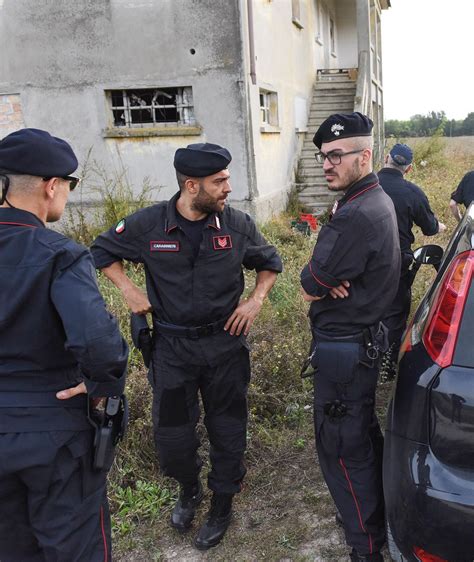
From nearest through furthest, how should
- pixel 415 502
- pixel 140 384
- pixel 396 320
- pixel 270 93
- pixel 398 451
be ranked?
1. pixel 415 502
2. pixel 398 451
3. pixel 140 384
4. pixel 396 320
5. pixel 270 93

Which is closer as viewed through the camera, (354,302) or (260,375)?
(354,302)

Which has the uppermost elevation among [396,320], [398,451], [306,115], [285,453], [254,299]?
[306,115]

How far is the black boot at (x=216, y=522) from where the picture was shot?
2.46m

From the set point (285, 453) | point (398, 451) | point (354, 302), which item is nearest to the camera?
point (398, 451)

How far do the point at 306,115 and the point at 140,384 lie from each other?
9720mm

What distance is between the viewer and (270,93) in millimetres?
9242

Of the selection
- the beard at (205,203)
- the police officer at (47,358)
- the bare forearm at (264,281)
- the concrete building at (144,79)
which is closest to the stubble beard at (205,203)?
the beard at (205,203)

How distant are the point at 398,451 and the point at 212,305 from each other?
104cm

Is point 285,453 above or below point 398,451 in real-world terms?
below

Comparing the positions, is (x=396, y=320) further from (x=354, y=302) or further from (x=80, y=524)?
(x=80, y=524)

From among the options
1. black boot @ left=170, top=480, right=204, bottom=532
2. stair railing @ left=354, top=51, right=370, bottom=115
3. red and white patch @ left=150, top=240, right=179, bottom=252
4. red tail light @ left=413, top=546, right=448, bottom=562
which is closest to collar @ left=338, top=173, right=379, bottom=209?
red and white patch @ left=150, top=240, right=179, bottom=252

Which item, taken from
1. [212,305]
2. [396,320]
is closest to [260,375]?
[396,320]

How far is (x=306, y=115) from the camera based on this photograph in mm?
11711

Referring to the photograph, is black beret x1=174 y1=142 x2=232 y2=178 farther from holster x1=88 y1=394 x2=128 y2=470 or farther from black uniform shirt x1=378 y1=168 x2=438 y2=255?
black uniform shirt x1=378 y1=168 x2=438 y2=255
